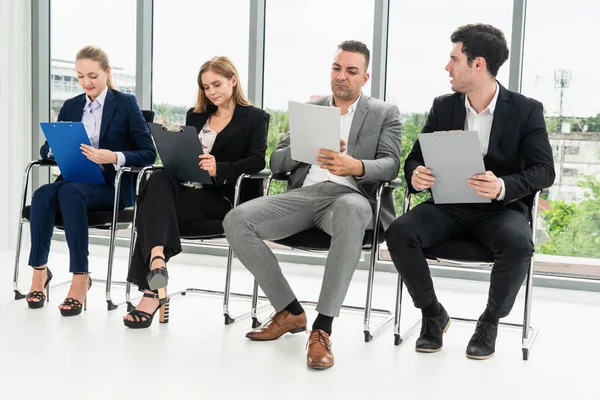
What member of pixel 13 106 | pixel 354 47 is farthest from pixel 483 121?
pixel 13 106

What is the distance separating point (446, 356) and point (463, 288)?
1347mm

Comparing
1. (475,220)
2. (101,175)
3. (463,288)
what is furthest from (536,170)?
(101,175)

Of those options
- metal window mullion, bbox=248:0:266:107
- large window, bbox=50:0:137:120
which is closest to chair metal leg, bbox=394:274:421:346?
metal window mullion, bbox=248:0:266:107

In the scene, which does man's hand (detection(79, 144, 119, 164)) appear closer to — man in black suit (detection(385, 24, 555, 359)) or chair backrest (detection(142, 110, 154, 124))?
chair backrest (detection(142, 110, 154, 124))

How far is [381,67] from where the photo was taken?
173 inches

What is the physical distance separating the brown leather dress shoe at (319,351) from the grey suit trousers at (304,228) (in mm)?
92

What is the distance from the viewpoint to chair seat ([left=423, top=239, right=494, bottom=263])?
9.26 feet

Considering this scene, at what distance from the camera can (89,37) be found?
519 cm

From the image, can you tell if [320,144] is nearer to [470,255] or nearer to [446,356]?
[470,255]

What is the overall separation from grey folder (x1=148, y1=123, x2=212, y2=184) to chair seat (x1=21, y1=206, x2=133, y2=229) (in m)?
0.41

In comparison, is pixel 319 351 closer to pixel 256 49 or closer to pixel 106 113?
pixel 106 113

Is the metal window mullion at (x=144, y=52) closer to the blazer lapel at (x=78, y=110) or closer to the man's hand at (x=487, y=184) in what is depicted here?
the blazer lapel at (x=78, y=110)

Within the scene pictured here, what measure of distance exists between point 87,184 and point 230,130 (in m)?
0.72

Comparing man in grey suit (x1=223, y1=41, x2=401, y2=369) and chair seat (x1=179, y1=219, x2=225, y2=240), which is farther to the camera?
chair seat (x1=179, y1=219, x2=225, y2=240)
